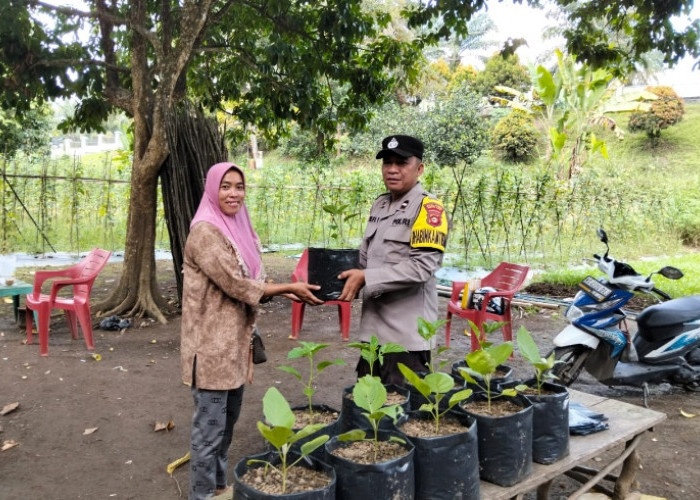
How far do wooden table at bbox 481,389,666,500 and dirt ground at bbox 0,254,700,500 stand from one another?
39cm

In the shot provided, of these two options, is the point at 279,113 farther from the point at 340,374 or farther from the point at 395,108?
the point at 395,108

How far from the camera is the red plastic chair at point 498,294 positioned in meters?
4.86

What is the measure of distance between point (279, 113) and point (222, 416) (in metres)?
5.52

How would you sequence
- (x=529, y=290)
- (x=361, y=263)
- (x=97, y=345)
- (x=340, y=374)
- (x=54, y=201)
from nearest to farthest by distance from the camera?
A: (x=361, y=263)
(x=340, y=374)
(x=97, y=345)
(x=529, y=290)
(x=54, y=201)

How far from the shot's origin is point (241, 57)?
22.8 feet

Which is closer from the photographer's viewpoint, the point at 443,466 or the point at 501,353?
the point at 443,466

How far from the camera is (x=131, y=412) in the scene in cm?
379

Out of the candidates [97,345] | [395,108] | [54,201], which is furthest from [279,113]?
[395,108]

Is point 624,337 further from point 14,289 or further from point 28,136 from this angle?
point 28,136

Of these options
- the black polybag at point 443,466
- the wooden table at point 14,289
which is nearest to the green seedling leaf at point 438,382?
the black polybag at point 443,466

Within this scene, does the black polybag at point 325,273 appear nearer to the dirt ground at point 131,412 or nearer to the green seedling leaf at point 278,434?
the green seedling leaf at point 278,434

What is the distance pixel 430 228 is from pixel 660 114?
22.8m

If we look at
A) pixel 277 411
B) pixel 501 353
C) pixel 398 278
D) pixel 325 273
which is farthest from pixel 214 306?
pixel 501 353

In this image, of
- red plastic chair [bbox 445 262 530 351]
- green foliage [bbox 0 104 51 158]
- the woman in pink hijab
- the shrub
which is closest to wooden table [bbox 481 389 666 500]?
the woman in pink hijab
